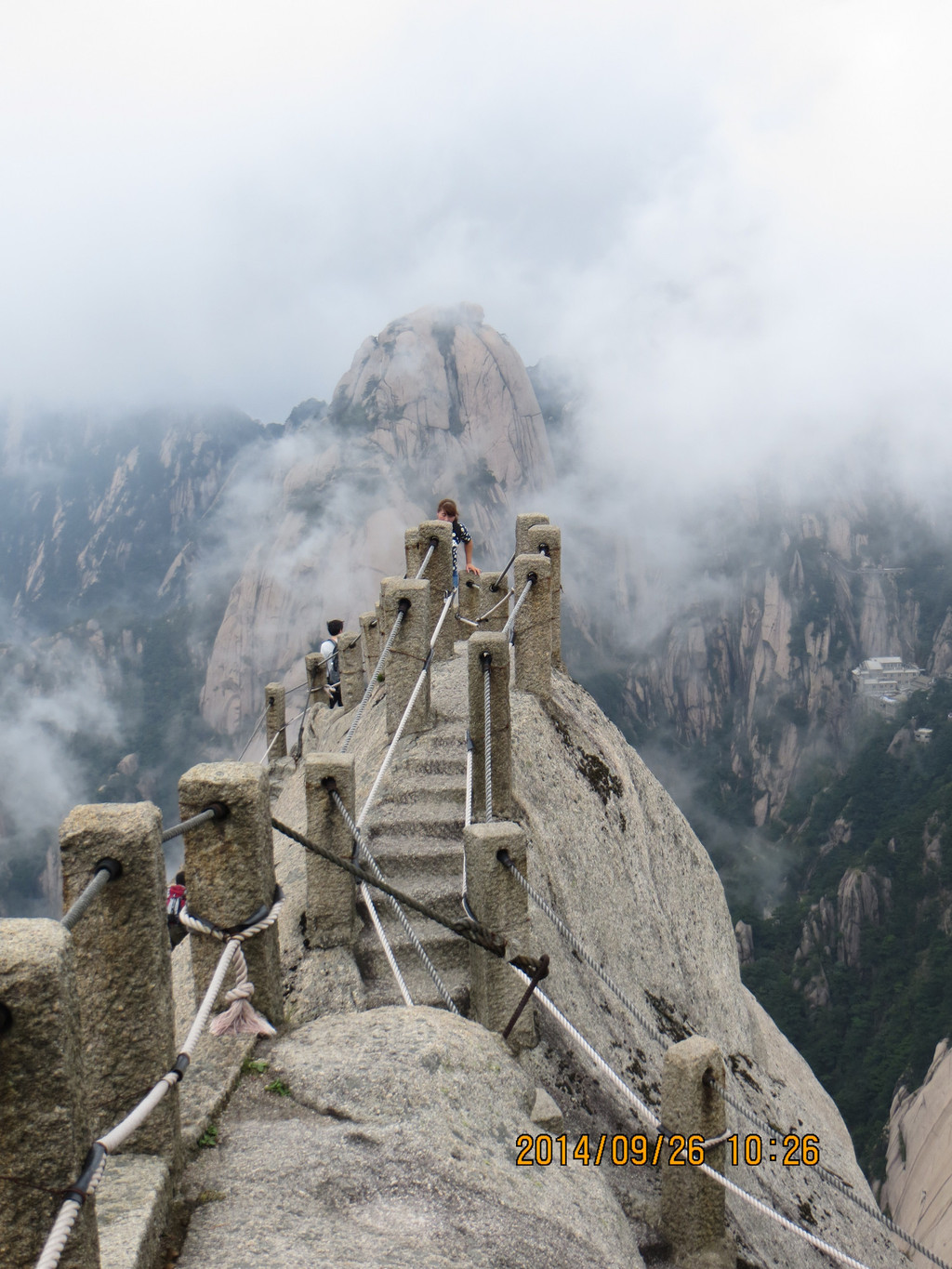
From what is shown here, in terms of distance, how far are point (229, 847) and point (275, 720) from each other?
16665 millimetres

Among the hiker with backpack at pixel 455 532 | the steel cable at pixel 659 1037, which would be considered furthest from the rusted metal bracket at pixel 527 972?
the hiker with backpack at pixel 455 532

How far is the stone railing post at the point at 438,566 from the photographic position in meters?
10.3

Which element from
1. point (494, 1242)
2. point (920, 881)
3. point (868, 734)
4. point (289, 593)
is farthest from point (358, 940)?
point (868, 734)

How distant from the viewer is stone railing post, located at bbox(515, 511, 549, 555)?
11121mm

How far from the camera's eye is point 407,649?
8.01 m

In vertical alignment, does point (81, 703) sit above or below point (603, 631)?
below

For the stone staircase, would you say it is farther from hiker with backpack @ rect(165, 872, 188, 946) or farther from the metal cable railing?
the metal cable railing

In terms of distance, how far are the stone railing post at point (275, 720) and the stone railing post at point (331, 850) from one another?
13.9 metres

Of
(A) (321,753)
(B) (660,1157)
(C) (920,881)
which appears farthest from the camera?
(C) (920,881)

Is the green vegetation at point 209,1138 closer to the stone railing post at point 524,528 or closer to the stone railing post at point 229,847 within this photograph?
the stone railing post at point 229,847

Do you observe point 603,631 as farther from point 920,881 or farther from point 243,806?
point 243,806

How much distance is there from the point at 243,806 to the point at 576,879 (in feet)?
16.1

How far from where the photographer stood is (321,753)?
5785mm

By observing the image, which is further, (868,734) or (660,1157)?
(868,734)
